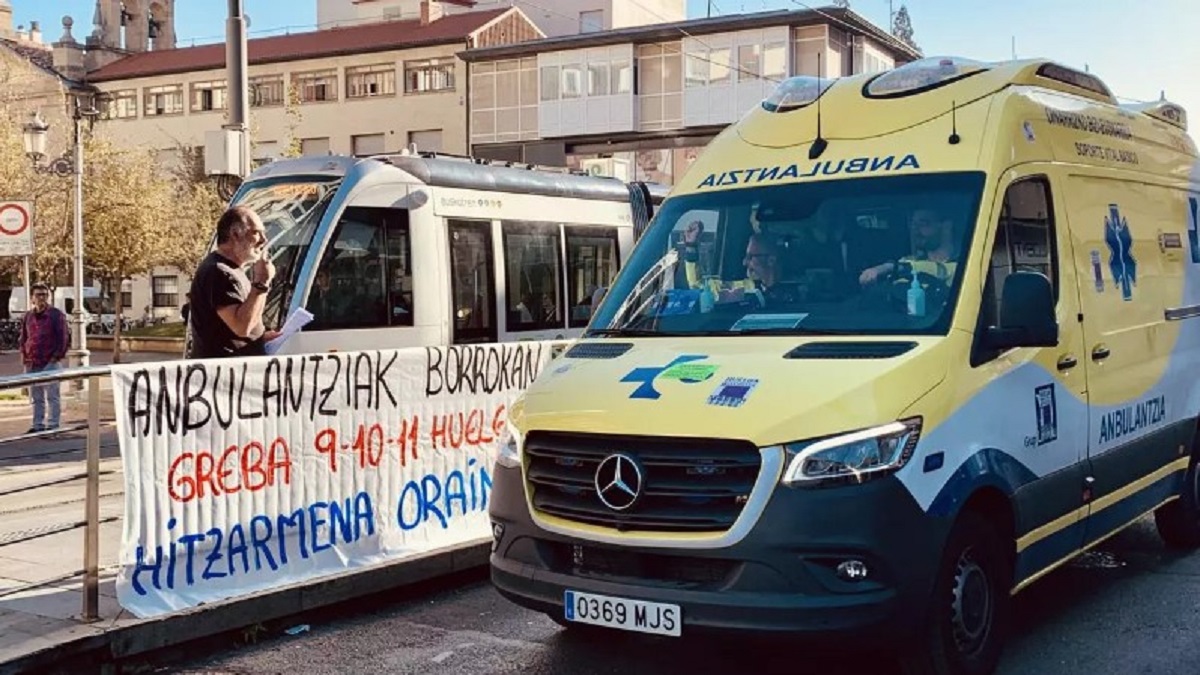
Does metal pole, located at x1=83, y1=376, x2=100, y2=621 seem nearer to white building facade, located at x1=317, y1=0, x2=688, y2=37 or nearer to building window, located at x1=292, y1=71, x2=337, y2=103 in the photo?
building window, located at x1=292, y1=71, x2=337, y2=103

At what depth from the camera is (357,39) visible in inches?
2340

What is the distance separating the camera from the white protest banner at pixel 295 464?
5.83m

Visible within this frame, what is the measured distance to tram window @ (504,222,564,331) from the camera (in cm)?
1431

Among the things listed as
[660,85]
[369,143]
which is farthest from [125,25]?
[660,85]

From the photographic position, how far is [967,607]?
16.5ft

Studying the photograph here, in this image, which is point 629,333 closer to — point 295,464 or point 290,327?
point 295,464

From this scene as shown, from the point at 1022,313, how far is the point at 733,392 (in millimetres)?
1323

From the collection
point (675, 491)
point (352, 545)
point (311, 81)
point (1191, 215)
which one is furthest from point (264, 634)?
point (311, 81)

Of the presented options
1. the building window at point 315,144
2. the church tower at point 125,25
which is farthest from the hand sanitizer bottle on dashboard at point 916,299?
the church tower at point 125,25

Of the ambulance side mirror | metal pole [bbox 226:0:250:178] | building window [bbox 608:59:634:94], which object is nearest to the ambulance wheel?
the ambulance side mirror

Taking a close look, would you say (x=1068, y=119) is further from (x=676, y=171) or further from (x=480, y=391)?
(x=676, y=171)

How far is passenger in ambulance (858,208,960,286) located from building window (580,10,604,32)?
192ft

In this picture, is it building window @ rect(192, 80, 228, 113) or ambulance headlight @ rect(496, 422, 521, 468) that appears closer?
ambulance headlight @ rect(496, 422, 521, 468)

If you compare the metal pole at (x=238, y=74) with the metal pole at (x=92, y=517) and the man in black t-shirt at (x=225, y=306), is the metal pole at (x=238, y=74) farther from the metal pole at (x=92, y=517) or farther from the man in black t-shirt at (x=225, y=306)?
the metal pole at (x=92, y=517)
